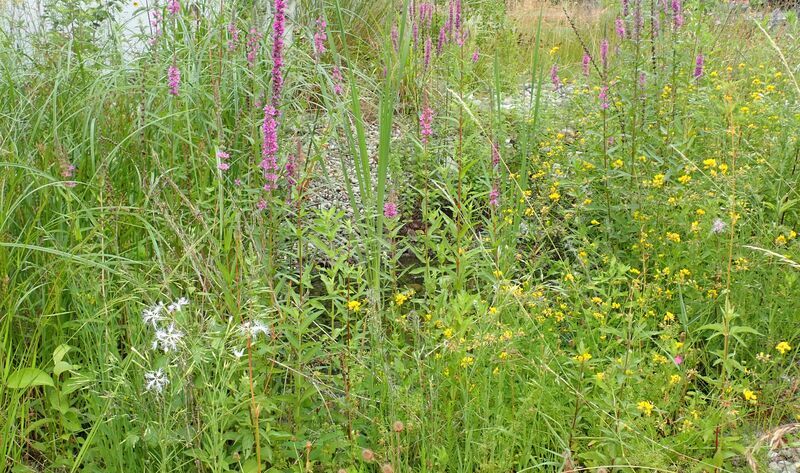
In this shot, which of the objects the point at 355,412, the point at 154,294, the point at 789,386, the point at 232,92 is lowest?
the point at 789,386

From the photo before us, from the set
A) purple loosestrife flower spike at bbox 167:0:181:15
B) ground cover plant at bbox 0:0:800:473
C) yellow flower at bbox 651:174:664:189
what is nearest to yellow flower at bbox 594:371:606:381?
ground cover plant at bbox 0:0:800:473

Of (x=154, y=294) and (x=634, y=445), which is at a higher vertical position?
(x=154, y=294)

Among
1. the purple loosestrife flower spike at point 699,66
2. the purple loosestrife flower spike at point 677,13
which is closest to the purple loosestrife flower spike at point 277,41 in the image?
the purple loosestrife flower spike at point 677,13

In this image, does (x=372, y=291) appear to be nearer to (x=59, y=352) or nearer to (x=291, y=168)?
(x=291, y=168)

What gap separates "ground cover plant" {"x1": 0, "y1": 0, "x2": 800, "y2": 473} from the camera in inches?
82.7

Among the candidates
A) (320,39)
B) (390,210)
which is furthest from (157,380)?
(320,39)

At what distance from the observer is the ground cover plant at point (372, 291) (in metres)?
2.10

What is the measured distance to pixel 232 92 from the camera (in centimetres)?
359

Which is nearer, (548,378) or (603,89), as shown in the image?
(548,378)

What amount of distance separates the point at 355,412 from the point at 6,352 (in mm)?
1095

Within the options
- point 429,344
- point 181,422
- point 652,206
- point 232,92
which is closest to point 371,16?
point 232,92

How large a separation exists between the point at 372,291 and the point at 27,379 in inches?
38.4

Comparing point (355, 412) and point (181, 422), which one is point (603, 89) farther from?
point (181, 422)

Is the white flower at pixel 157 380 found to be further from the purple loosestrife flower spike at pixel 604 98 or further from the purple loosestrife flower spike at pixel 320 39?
the purple loosestrife flower spike at pixel 604 98
